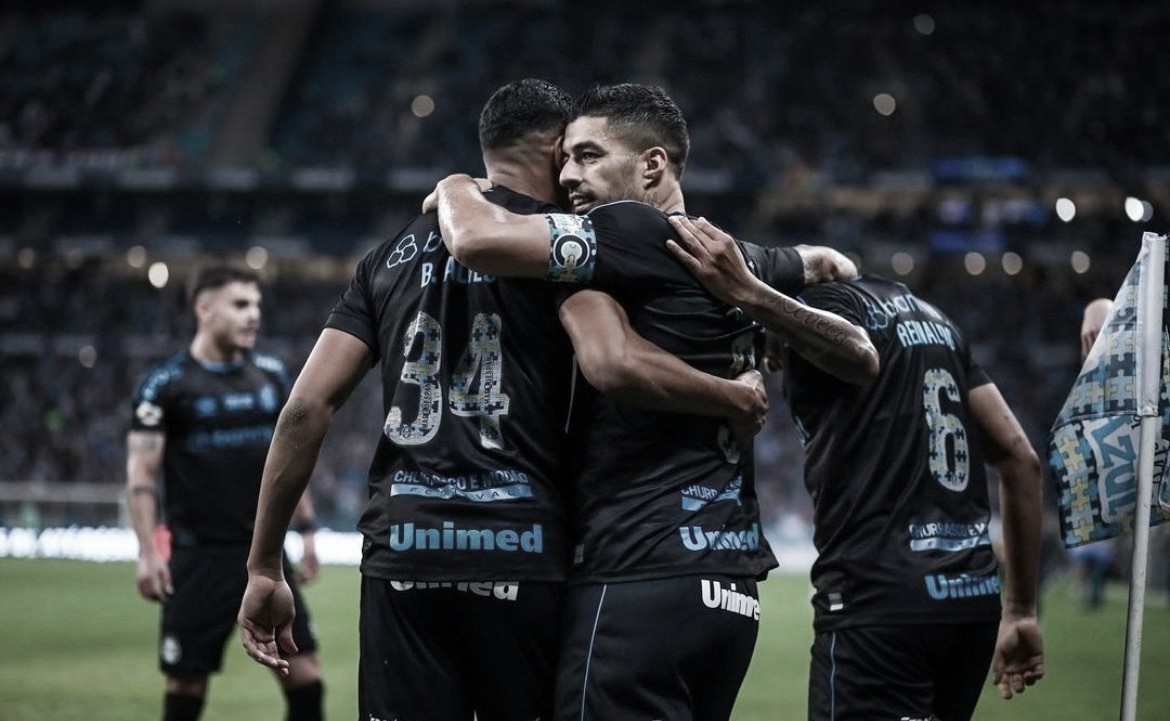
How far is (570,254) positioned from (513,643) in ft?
3.32

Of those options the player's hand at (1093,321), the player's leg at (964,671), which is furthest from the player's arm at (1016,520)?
the player's hand at (1093,321)

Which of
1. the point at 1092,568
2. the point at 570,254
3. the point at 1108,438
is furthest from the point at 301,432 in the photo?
the point at 1092,568

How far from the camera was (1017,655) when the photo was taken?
4.56 m

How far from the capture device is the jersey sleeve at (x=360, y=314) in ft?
12.3

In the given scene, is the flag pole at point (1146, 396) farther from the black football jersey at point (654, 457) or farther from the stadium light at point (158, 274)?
the stadium light at point (158, 274)

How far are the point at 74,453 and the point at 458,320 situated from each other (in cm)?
3187

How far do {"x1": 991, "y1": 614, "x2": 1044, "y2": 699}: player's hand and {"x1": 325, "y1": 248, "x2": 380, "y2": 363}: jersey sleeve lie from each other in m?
2.34

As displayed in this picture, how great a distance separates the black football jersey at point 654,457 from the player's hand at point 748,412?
3cm

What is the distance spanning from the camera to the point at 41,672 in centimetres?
1040

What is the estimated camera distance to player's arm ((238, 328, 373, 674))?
3641 millimetres

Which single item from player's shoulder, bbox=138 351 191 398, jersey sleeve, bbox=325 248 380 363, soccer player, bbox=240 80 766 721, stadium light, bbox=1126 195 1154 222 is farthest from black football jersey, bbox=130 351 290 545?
stadium light, bbox=1126 195 1154 222

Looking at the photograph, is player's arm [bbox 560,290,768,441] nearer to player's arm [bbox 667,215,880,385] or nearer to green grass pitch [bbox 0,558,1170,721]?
player's arm [bbox 667,215,880,385]

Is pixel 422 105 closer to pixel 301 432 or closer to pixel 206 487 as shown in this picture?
pixel 206 487

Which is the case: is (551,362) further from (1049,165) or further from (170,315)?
(170,315)
